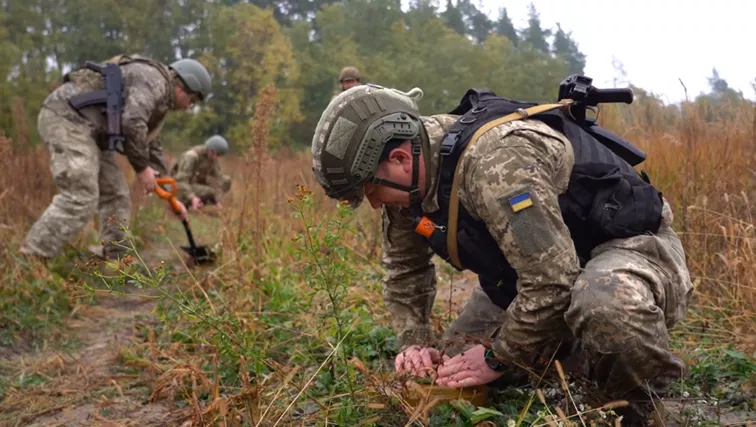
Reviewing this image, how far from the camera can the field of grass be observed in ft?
6.99

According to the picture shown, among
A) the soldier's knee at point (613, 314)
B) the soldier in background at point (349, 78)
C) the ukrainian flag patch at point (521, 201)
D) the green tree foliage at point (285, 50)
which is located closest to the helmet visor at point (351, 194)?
the ukrainian flag patch at point (521, 201)

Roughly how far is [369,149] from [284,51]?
661 inches

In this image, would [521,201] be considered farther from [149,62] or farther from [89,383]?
[149,62]

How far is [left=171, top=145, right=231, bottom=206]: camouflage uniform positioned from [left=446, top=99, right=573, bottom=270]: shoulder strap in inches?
320

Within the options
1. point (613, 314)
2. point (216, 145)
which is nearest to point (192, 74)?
point (613, 314)

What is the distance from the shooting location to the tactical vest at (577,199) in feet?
6.91

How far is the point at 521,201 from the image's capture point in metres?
1.88

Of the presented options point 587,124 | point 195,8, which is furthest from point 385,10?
point 195,8

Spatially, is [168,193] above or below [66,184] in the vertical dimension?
below

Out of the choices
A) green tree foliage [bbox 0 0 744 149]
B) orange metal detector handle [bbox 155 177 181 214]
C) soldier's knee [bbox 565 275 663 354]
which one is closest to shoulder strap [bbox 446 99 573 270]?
soldier's knee [bbox 565 275 663 354]

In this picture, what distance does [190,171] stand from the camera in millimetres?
10477

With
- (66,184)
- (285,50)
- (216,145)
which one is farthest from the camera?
(285,50)

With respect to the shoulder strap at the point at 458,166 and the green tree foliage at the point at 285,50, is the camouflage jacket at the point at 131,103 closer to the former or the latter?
the green tree foliage at the point at 285,50

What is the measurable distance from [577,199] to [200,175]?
9571 mm
